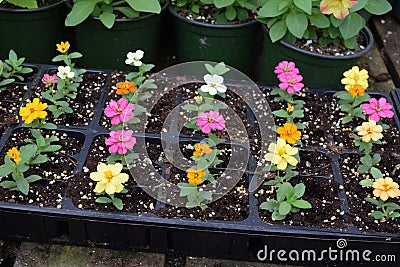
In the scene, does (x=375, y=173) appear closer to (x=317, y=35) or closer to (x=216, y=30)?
(x=317, y=35)

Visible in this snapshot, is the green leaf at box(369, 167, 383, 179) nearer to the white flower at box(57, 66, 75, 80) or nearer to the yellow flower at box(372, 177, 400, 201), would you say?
the yellow flower at box(372, 177, 400, 201)

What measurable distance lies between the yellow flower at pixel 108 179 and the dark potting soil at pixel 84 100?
1.12 ft

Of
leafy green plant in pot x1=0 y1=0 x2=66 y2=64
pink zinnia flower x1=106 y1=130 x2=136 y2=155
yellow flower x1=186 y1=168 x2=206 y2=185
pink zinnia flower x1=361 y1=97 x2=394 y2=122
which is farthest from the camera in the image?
leafy green plant in pot x1=0 y1=0 x2=66 y2=64

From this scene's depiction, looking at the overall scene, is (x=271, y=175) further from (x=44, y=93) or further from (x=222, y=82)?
(x=44, y=93)

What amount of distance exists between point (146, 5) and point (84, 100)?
1.24ft

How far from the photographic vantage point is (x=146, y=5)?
74.7 inches

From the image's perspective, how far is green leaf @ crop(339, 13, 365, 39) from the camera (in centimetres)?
194

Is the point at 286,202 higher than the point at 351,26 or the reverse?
the reverse

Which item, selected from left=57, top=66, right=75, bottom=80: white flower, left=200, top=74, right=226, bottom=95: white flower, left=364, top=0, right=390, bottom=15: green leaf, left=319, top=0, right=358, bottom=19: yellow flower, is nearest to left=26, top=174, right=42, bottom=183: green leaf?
left=57, top=66, right=75, bottom=80: white flower

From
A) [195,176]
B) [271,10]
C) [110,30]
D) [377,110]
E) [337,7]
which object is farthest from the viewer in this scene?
[110,30]

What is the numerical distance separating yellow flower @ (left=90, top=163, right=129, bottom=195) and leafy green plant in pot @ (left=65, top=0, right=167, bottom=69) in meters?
0.65

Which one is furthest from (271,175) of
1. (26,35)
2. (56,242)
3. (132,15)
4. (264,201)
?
(26,35)

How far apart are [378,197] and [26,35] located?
1381mm

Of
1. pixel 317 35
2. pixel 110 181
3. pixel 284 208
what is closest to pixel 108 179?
pixel 110 181
